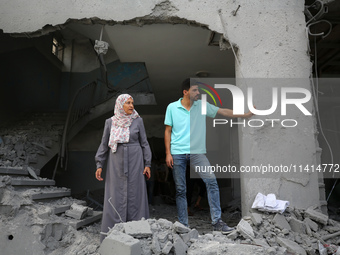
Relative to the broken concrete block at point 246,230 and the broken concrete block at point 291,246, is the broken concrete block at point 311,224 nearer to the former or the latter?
the broken concrete block at point 291,246

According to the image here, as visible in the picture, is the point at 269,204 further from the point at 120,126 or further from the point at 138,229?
the point at 120,126

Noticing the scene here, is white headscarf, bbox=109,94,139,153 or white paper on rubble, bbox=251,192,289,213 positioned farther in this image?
white headscarf, bbox=109,94,139,153

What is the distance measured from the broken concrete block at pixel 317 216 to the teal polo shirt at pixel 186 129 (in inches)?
52.7

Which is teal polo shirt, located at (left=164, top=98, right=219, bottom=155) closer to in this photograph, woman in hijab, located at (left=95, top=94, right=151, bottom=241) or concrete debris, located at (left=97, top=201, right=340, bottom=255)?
woman in hijab, located at (left=95, top=94, right=151, bottom=241)

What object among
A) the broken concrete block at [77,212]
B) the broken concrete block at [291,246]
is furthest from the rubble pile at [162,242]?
the broken concrete block at [77,212]

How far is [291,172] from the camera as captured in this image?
11.0 ft

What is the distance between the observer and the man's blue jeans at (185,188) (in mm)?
3164

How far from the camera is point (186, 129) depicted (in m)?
3.38

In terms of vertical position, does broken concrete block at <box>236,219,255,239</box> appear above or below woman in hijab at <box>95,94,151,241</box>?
below

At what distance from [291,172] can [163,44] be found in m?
2.93

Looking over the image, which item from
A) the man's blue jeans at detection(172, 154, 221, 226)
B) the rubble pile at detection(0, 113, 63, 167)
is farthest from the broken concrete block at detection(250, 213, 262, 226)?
the rubble pile at detection(0, 113, 63, 167)

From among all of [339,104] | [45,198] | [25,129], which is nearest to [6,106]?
[25,129]

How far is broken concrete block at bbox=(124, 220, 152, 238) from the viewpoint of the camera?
2490mm

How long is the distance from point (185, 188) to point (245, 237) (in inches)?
32.7
